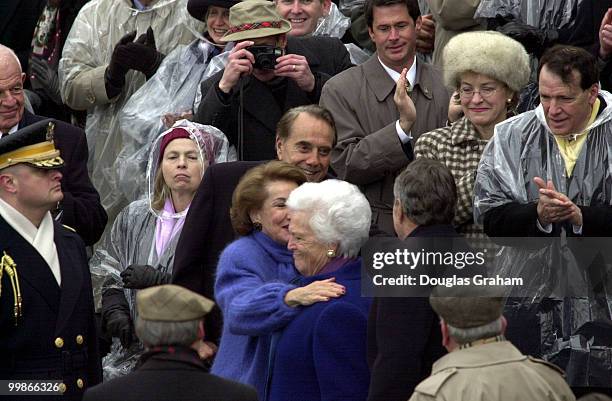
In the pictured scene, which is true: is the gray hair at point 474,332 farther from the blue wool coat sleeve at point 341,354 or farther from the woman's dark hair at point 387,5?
the woman's dark hair at point 387,5

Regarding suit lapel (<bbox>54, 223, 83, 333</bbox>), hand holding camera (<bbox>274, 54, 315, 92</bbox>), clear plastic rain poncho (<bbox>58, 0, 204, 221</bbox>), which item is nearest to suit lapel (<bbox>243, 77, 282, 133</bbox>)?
hand holding camera (<bbox>274, 54, 315, 92</bbox>)

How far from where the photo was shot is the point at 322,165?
7.86 m

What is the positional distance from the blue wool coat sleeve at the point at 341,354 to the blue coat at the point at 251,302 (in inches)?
7.6

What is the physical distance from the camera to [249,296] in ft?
22.1

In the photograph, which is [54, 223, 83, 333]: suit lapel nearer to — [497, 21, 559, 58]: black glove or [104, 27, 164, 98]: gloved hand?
[104, 27, 164, 98]: gloved hand

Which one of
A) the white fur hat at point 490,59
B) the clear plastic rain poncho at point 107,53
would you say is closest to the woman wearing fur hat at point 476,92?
the white fur hat at point 490,59

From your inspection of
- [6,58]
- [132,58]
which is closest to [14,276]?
[6,58]

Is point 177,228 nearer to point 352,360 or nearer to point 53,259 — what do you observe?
point 53,259

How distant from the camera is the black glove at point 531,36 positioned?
8.98 metres

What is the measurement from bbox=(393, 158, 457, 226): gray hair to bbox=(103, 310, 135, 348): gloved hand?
82.5 inches

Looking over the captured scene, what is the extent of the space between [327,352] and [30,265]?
163 centimetres

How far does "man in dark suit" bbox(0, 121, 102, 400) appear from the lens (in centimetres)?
732

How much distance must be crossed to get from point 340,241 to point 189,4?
11.1 feet

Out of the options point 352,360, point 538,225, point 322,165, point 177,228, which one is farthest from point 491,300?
point 177,228
